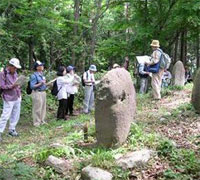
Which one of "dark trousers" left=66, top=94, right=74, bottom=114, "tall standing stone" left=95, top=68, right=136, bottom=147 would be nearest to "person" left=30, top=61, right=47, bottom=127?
"dark trousers" left=66, top=94, right=74, bottom=114

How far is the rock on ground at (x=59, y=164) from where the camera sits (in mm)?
6121

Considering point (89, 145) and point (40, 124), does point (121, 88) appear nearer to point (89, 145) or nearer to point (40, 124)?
point (89, 145)

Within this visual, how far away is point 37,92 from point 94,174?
18.5ft

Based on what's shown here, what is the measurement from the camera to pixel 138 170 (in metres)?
6.09

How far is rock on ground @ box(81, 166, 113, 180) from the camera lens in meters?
5.66

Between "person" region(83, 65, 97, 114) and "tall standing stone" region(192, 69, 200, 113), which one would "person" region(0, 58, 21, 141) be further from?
"tall standing stone" region(192, 69, 200, 113)

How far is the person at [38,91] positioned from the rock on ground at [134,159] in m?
5.17

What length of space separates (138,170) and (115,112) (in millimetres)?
1248

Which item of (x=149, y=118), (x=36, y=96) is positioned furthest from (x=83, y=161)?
(x=36, y=96)

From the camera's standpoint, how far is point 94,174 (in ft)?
18.6

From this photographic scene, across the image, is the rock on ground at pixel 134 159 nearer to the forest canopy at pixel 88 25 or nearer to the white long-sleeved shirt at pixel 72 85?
the white long-sleeved shirt at pixel 72 85

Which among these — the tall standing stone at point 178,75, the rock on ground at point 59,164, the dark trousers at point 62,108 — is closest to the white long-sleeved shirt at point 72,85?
the dark trousers at point 62,108

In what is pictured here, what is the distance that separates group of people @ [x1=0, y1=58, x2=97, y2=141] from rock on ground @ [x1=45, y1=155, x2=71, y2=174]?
3.30 m

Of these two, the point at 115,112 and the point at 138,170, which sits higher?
the point at 115,112
